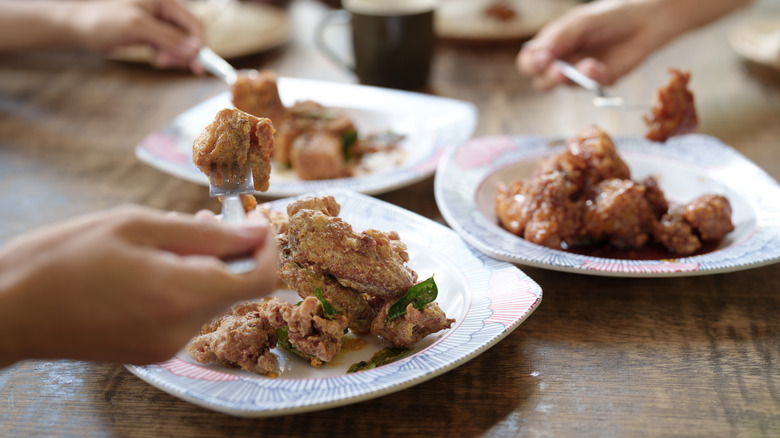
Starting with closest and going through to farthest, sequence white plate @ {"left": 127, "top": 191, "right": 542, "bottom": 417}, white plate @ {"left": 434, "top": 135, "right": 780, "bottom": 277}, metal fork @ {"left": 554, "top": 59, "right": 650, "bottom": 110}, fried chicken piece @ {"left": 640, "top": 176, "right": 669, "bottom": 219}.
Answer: white plate @ {"left": 127, "top": 191, "right": 542, "bottom": 417} → white plate @ {"left": 434, "top": 135, "right": 780, "bottom": 277} → fried chicken piece @ {"left": 640, "top": 176, "right": 669, "bottom": 219} → metal fork @ {"left": 554, "top": 59, "right": 650, "bottom": 110}

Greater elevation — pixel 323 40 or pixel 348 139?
pixel 323 40

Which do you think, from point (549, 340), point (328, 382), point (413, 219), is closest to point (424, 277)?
point (413, 219)

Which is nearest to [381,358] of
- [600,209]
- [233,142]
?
[233,142]

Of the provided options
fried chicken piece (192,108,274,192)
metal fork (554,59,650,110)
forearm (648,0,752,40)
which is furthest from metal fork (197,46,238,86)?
forearm (648,0,752,40)

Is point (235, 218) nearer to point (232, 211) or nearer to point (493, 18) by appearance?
point (232, 211)

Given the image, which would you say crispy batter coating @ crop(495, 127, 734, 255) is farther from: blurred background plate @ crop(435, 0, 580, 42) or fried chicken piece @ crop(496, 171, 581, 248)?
blurred background plate @ crop(435, 0, 580, 42)

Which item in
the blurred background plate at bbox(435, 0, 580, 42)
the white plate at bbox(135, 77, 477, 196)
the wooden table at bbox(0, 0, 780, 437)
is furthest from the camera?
the blurred background plate at bbox(435, 0, 580, 42)

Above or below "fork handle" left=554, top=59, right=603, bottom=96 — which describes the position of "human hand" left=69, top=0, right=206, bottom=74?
above
